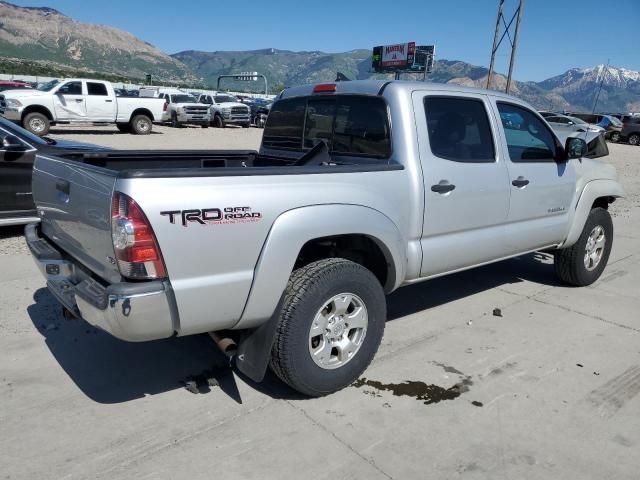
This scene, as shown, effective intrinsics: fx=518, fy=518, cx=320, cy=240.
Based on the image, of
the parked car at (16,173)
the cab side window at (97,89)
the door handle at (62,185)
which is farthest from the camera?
the cab side window at (97,89)

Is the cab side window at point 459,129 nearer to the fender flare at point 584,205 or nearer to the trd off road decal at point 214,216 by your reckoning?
the fender flare at point 584,205

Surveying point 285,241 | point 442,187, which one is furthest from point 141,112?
point 285,241

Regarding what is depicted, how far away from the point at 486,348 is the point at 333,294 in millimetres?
1612

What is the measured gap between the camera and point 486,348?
3.94 meters

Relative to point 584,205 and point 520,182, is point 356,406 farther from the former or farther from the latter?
point 584,205

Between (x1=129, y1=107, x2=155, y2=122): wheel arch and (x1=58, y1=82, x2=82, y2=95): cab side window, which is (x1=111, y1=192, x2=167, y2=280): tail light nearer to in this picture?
(x1=58, y1=82, x2=82, y2=95): cab side window

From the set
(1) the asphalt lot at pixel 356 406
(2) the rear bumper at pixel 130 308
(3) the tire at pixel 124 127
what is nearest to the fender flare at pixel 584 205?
(1) the asphalt lot at pixel 356 406

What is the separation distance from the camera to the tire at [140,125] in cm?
2056

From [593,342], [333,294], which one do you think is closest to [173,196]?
[333,294]

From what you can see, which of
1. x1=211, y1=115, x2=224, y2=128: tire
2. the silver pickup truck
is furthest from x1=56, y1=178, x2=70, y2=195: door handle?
x1=211, y1=115, x2=224, y2=128: tire

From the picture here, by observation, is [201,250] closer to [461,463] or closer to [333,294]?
[333,294]

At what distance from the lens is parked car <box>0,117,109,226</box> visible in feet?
20.2

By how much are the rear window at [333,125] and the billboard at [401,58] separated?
2673 inches

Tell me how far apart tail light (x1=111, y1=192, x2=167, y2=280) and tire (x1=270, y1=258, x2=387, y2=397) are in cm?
77
